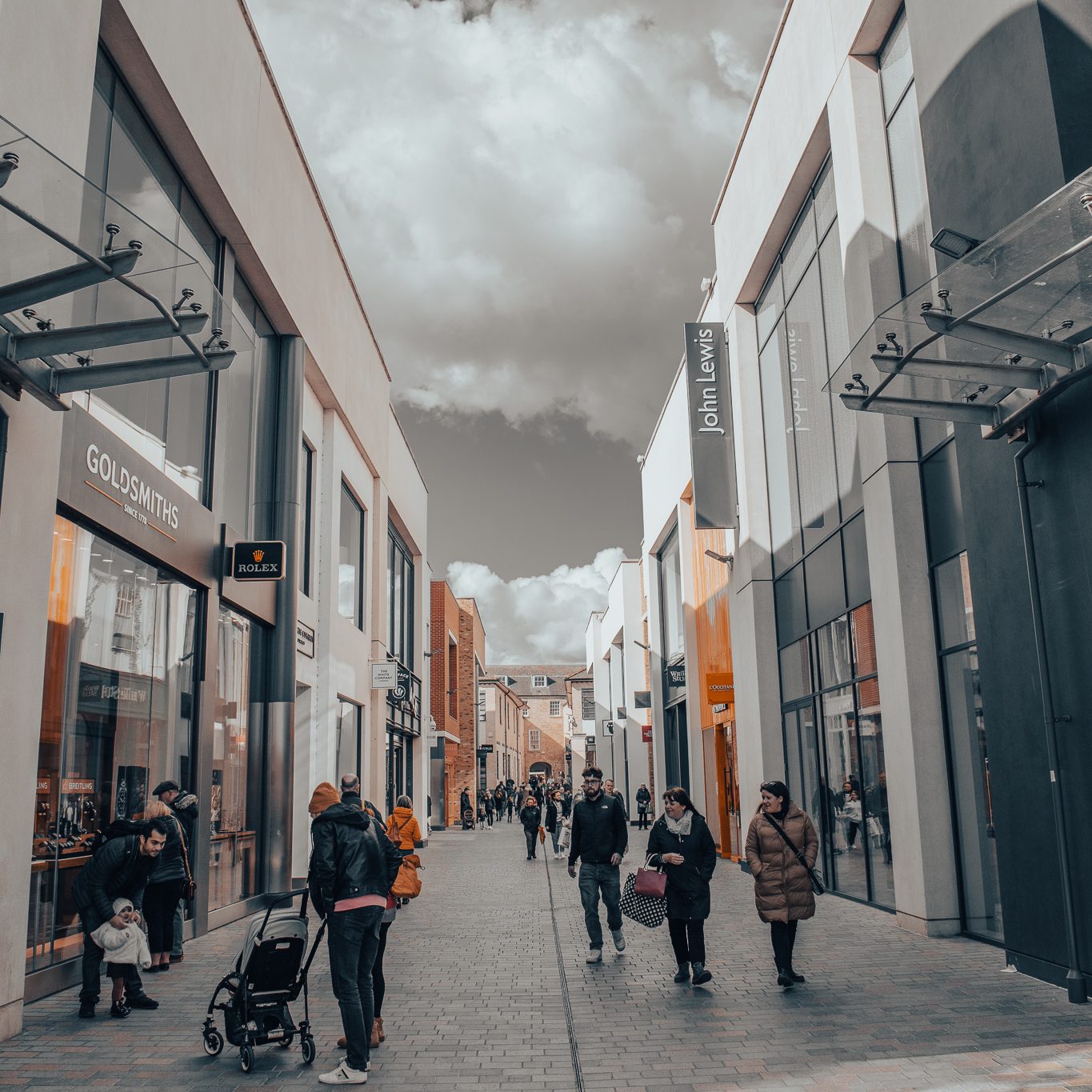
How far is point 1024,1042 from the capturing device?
20.5ft

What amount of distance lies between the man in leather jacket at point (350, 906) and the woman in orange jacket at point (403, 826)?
6.51 metres

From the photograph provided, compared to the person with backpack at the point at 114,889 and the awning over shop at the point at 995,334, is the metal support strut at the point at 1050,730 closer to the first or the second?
the awning over shop at the point at 995,334

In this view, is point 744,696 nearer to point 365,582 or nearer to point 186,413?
point 365,582

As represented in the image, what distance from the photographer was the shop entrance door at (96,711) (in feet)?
27.5

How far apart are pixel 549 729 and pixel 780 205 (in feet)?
281

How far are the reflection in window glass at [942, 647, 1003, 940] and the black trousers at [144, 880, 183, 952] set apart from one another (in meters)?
7.20

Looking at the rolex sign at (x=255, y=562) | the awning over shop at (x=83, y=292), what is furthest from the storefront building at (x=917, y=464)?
the rolex sign at (x=255, y=562)

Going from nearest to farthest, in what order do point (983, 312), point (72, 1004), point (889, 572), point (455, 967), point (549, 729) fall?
point (983, 312) → point (72, 1004) → point (455, 967) → point (889, 572) → point (549, 729)

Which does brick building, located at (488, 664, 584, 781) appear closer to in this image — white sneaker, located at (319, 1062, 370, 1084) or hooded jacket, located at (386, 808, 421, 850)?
hooded jacket, located at (386, 808, 421, 850)

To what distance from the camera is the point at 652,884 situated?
345 inches

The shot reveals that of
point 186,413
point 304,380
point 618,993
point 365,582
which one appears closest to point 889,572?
point 618,993

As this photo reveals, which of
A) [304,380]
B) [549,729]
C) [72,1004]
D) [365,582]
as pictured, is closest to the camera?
[72,1004]

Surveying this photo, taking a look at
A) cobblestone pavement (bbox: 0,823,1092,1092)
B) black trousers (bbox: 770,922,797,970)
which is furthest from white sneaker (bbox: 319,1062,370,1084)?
black trousers (bbox: 770,922,797,970)

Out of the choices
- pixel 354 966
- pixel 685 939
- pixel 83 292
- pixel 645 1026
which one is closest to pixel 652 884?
pixel 685 939
